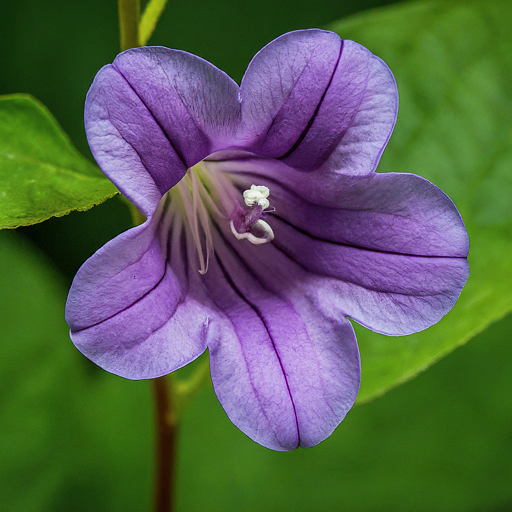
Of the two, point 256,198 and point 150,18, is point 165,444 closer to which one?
point 256,198

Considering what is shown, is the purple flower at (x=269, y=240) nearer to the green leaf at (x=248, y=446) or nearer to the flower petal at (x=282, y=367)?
the flower petal at (x=282, y=367)

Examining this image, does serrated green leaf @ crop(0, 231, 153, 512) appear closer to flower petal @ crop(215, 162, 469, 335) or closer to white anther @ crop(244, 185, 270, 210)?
white anther @ crop(244, 185, 270, 210)

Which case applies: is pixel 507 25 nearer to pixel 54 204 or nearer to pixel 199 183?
pixel 199 183

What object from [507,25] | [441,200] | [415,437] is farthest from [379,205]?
[415,437]

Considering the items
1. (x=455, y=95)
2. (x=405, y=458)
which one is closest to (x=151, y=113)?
(x=455, y=95)

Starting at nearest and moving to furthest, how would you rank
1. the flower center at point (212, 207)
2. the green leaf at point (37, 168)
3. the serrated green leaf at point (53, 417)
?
the green leaf at point (37, 168)
the flower center at point (212, 207)
the serrated green leaf at point (53, 417)

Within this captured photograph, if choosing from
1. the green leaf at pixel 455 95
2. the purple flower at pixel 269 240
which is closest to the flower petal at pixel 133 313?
the purple flower at pixel 269 240
